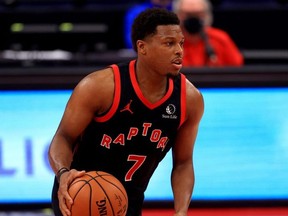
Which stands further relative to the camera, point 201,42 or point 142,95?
point 201,42

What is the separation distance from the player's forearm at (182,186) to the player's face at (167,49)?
622 mm

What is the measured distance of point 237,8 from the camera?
8953mm

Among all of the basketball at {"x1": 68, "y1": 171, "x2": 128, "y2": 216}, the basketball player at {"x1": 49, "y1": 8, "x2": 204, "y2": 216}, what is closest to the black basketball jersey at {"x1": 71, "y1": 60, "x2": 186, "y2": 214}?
the basketball player at {"x1": 49, "y1": 8, "x2": 204, "y2": 216}

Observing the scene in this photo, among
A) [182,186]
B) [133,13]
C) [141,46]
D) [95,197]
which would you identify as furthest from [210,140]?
[95,197]

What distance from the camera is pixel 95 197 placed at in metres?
3.99

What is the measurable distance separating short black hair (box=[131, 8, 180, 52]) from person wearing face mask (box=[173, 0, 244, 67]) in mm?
2870

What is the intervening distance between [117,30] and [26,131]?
8.40 feet

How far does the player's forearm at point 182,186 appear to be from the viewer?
4.43m

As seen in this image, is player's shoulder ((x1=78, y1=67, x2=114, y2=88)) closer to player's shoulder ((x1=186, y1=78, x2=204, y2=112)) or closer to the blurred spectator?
player's shoulder ((x1=186, y1=78, x2=204, y2=112))

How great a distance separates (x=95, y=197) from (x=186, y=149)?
80cm

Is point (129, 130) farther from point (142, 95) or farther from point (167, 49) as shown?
point (167, 49)

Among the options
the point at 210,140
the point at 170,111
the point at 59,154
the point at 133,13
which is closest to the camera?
the point at 59,154

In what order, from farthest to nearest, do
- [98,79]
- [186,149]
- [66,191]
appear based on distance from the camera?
[186,149] < [98,79] < [66,191]

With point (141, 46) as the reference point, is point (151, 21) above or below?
above
